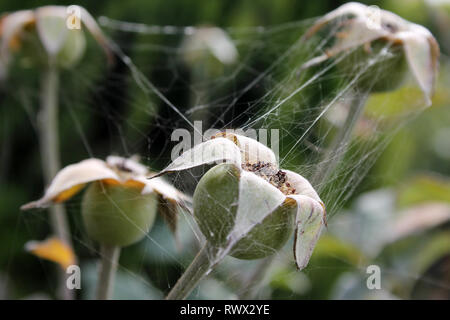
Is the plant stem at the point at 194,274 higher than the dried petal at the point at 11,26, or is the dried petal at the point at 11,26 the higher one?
the dried petal at the point at 11,26

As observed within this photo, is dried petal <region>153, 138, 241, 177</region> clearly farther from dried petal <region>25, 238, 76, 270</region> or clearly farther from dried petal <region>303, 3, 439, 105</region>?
dried petal <region>25, 238, 76, 270</region>

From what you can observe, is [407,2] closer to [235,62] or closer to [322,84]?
[235,62]

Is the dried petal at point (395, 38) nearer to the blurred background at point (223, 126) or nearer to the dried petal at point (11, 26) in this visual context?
the blurred background at point (223, 126)

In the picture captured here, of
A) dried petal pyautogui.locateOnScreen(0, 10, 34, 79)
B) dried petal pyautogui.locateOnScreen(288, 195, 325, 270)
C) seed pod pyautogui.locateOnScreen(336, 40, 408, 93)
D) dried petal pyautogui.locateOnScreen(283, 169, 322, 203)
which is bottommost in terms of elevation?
dried petal pyautogui.locateOnScreen(288, 195, 325, 270)

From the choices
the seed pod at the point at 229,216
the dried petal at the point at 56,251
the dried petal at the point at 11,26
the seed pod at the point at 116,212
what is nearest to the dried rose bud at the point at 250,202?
the seed pod at the point at 229,216

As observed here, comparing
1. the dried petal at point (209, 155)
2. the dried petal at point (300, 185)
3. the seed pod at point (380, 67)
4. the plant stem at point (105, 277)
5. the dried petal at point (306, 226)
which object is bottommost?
the plant stem at point (105, 277)

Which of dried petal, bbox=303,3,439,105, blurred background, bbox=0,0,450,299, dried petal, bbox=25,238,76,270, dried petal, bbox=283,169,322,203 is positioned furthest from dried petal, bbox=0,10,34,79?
dried petal, bbox=283,169,322,203
